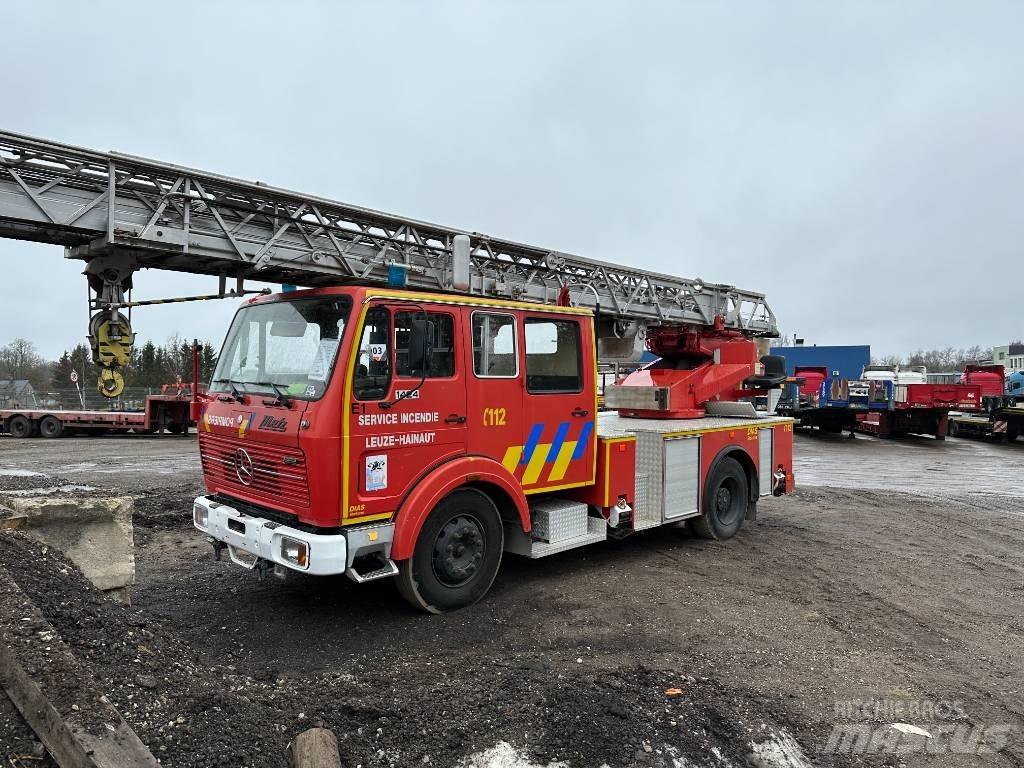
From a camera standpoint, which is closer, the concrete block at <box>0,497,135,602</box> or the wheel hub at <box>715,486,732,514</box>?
the concrete block at <box>0,497,135,602</box>

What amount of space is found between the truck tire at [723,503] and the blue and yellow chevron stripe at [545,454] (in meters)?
2.01

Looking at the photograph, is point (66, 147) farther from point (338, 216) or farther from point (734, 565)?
point (734, 565)

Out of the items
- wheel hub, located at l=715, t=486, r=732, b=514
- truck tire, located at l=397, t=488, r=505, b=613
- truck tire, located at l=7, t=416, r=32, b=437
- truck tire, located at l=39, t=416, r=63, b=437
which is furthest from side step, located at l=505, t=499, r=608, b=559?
truck tire, located at l=7, t=416, r=32, b=437

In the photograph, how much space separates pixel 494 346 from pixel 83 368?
167 feet

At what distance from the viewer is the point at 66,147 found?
678 cm

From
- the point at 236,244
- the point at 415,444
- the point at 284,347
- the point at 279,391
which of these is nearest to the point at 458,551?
the point at 415,444

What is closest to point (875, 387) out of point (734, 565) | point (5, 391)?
point (734, 565)

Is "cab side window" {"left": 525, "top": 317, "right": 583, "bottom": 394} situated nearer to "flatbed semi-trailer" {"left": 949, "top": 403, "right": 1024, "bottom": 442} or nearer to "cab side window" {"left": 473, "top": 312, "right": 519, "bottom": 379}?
"cab side window" {"left": 473, "top": 312, "right": 519, "bottom": 379}

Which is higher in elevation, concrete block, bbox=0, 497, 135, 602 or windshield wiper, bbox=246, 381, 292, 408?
windshield wiper, bbox=246, 381, 292, 408

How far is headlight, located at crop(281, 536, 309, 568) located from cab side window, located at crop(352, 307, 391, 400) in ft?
3.29

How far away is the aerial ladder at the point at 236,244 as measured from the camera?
6.72 metres

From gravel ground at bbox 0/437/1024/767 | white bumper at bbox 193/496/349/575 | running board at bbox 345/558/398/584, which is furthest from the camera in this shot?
running board at bbox 345/558/398/584

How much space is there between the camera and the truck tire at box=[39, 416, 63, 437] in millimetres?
19812

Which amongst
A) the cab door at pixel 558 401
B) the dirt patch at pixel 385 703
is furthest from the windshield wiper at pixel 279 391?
the cab door at pixel 558 401
